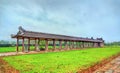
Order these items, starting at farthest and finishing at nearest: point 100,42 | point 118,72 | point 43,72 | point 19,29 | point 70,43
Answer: point 100,42 → point 70,43 → point 19,29 → point 118,72 → point 43,72

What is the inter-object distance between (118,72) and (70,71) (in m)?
2.77

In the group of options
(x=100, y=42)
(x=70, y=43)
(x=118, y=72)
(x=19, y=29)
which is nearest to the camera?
(x=118, y=72)

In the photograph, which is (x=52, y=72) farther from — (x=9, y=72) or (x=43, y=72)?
(x=9, y=72)

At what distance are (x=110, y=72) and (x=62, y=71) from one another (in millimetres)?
2776

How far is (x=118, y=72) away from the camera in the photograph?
36.0 feet

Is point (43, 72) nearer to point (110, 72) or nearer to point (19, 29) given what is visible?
point (110, 72)

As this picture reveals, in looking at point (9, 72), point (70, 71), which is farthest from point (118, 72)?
point (9, 72)

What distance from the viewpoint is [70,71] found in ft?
35.2

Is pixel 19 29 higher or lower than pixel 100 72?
higher

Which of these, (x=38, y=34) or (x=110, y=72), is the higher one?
(x=38, y=34)

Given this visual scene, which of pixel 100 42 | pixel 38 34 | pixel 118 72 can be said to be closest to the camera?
pixel 118 72

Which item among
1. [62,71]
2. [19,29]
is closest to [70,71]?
[62,71]

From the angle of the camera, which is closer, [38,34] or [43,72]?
[43,72]

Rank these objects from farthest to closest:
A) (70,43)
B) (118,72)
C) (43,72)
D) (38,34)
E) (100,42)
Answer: (100,42) < (70,43) < (38,34) < (118,72) < (43,72)
